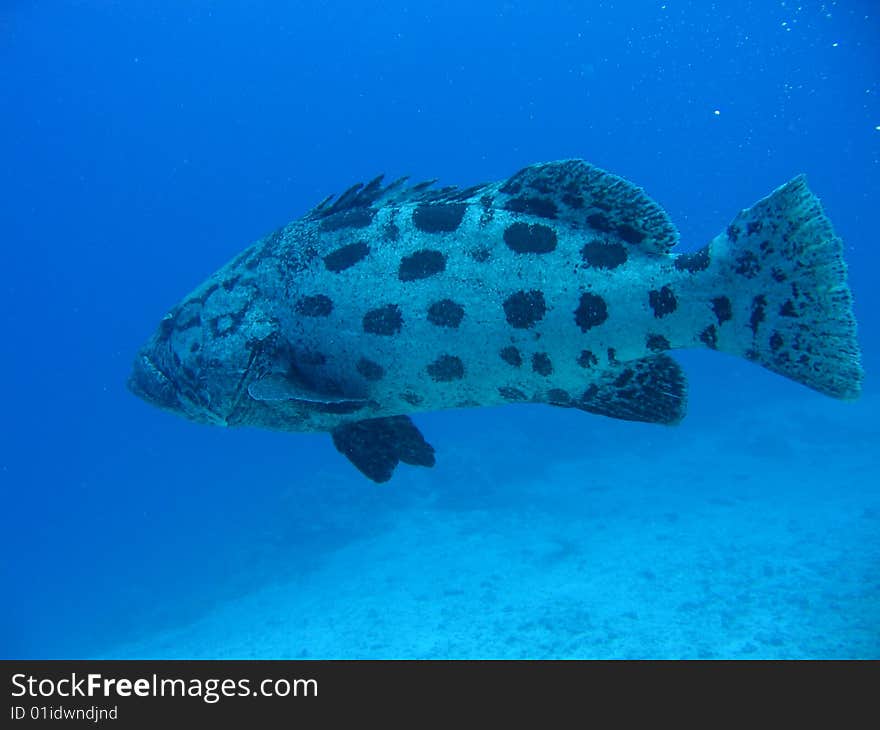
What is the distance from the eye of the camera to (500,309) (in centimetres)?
397

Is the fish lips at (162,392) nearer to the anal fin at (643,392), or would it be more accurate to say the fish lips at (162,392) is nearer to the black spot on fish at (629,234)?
the anal fin at (643,392)

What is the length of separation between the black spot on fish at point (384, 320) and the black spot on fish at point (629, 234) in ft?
4.92

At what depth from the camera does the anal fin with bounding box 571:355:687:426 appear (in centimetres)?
395

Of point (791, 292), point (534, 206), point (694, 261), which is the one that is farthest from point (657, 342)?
point (534, 206)

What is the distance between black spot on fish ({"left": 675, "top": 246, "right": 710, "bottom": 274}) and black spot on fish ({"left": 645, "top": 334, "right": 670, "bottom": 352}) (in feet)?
1.39

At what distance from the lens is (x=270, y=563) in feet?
78.7

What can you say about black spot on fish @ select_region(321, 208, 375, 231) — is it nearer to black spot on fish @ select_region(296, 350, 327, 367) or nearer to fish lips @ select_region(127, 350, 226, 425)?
black spot on fish @ select_region(296, 350, 327, 367)

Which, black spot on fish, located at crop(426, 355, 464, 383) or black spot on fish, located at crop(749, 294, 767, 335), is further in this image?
black spot on fish, located at crop(426, 355, 464, 383)

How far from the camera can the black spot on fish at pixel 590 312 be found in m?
3.87

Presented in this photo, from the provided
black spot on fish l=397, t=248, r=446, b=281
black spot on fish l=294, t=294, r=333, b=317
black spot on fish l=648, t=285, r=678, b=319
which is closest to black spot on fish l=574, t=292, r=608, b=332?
black spot on fish l=648, t=285, r=678, b=319

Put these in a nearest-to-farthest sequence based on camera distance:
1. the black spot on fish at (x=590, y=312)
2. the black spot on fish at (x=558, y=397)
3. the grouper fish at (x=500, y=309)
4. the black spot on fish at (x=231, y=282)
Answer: the grouper fish at (x=500, y=309) → the black spot on fish at (x=590, y=312) → the black spot on fish at (x=558, y=397) → the black spot on fish at (x=231, y=282)

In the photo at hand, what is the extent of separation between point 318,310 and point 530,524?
1812 centimetres

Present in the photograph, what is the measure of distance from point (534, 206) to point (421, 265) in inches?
32.4

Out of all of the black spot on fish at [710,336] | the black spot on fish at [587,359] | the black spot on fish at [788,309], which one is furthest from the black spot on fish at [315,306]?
the black spot on fish at [788,309]
